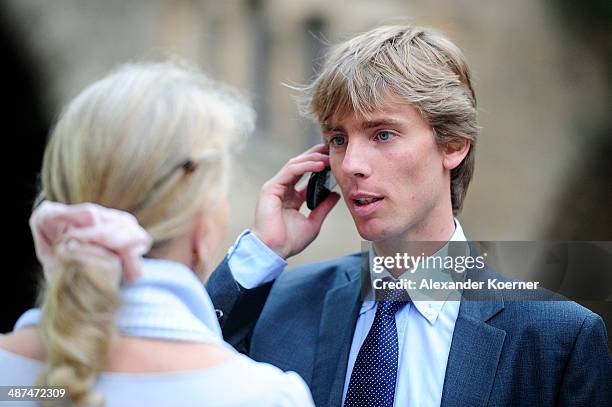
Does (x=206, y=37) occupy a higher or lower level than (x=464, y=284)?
higher

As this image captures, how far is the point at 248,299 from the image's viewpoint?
256 cm

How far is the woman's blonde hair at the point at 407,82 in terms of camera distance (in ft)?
8.20

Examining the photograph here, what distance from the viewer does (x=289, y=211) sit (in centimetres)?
274

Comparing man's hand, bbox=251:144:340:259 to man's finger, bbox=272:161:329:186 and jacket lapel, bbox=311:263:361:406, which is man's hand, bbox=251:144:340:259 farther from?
jacket lapel, bbox=311:263:361:406

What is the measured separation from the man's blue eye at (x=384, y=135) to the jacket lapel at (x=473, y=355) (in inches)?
20.3

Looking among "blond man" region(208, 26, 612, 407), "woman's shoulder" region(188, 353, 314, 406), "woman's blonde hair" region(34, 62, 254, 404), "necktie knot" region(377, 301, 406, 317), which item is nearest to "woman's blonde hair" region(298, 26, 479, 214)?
"blond man" region(208, 26, 612, 407)

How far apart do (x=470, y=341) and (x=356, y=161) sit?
0.59 meters

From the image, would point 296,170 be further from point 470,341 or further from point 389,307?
point 470,341

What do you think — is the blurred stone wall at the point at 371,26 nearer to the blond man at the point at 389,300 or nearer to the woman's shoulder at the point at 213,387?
the blond man at the point at 389,300

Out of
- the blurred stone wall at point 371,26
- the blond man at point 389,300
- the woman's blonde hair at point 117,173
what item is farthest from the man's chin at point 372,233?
the blurred stone wall at point 371,26

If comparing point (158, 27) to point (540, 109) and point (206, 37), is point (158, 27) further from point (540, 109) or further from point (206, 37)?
point (540, 109)

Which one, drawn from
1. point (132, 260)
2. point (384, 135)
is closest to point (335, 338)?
point (384, 135)

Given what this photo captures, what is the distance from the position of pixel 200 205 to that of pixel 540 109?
5.83 m

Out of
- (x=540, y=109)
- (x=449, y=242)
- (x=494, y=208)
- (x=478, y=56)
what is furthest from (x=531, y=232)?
(x=449, y=242)
